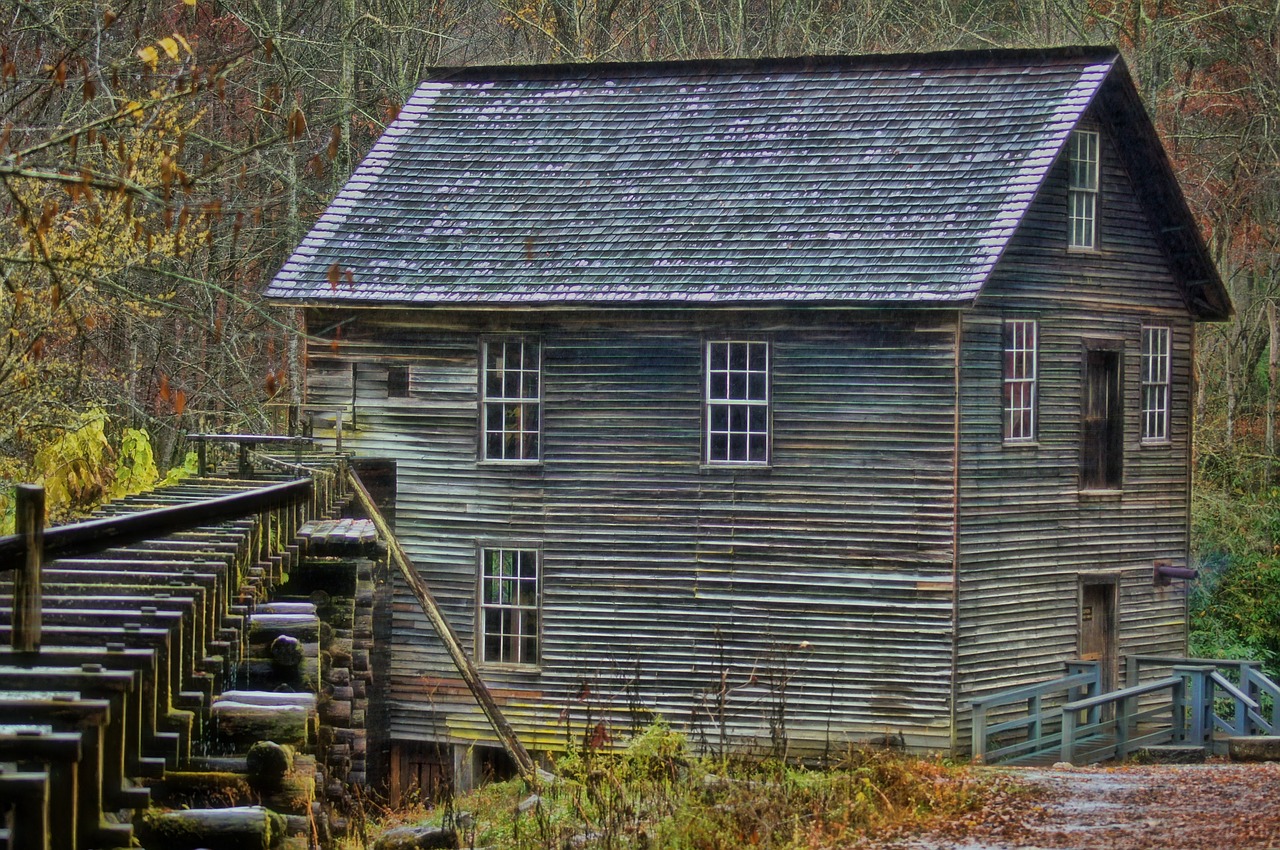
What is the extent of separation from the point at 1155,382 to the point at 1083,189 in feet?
10.9

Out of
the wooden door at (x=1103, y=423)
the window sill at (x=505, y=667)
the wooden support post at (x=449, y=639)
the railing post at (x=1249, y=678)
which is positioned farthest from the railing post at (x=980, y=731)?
the window sill at (x=505, y=667)

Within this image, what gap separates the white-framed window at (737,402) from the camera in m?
23.5

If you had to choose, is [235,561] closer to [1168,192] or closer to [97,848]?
[97,848]

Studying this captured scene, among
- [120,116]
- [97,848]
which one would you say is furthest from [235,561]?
[97,848]

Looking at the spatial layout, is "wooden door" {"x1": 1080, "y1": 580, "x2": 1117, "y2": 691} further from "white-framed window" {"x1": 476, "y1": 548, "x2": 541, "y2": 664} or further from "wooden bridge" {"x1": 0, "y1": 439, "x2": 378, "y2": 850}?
"wooden bridge" {"x1": 0, "y1": 439, "x2": 378, "y2": 850}

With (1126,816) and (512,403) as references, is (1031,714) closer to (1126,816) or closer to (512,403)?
(512,403)

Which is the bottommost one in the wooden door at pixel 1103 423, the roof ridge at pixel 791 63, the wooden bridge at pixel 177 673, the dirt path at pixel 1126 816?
the dirt path at pixel 1126 816

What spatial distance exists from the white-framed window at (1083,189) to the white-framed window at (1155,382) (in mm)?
2065

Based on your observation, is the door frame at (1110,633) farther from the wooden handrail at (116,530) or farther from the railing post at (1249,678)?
the wooden handrail at (116,530)

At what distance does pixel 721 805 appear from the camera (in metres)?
12.3

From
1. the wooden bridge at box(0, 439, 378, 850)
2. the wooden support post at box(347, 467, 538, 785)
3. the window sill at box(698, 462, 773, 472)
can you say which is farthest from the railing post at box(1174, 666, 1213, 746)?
the wooden bridge at box(0, 439, 378, 850)

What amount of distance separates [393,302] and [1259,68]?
64.0ft

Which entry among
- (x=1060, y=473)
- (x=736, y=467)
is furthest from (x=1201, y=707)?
(x=736, y=467)

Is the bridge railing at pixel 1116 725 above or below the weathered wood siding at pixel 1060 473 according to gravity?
below
